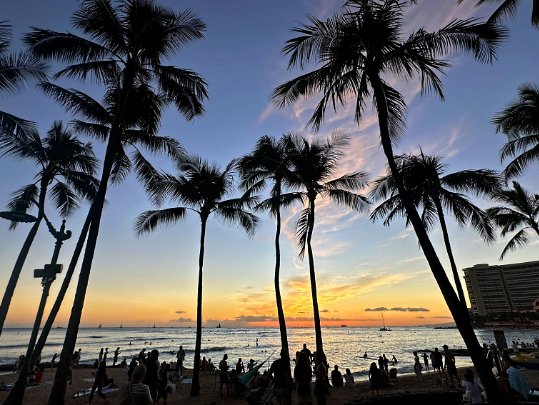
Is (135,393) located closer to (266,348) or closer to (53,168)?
(53,168)

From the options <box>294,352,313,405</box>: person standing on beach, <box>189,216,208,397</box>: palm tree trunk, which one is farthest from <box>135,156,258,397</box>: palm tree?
<box>294,352,313,405</box>: person standing on beach

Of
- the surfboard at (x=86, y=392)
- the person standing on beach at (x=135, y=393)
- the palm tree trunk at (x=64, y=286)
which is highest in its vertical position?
the palm tree trunk at (x=64, y=286)

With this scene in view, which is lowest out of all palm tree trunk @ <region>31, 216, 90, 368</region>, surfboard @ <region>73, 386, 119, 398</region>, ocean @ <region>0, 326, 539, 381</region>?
ocean @ <region>0, 326, 539, 381</region>

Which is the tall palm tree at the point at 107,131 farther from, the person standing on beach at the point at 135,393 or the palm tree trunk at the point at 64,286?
the person standing on beach at the point at 135,393

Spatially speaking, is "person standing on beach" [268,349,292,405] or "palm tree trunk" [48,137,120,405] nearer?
"palm tree trunk" [48,137,120,405]

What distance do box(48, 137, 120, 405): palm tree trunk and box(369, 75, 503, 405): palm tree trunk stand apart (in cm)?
901

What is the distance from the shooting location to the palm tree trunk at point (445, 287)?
6094 mm

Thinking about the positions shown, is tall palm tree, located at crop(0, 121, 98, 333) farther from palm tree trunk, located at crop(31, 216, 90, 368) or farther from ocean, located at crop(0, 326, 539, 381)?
ocean, located at crop(0, 326, 539, 381)

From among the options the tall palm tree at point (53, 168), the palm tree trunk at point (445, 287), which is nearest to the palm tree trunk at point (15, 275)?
the tall palm tree at point (53, 168)

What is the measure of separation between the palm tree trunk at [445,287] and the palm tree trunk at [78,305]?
901cm

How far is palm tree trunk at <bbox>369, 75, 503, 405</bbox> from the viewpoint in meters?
6.09

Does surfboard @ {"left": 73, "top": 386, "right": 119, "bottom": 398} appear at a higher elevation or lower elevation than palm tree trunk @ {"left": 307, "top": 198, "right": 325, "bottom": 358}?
lower

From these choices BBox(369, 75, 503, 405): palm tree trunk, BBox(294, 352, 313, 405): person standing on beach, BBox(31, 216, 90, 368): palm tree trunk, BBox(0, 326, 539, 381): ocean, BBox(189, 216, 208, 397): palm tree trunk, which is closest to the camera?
BBox(369, 75, 503, 405): palm tree trunk

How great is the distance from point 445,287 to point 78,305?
32.6 ft
